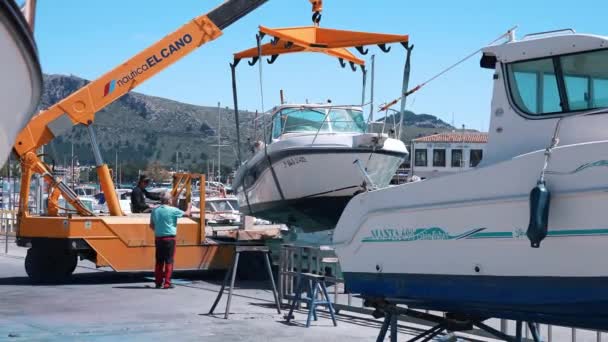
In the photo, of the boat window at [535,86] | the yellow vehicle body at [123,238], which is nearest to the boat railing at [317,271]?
the yellow vehicle body at [123,238]

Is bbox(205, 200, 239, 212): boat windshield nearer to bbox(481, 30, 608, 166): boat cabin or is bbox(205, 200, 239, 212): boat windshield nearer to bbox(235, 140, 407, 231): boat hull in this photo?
bbox(235, 140, 407, 231): boat hull

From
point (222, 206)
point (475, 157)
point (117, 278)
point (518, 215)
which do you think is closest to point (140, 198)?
point (117, 278)

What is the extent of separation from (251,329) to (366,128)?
746 cm

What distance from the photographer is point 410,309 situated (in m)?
8.54

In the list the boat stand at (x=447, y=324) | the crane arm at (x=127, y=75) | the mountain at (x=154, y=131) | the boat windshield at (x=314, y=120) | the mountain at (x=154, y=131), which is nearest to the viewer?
the boat stand at (x=447, y=324)

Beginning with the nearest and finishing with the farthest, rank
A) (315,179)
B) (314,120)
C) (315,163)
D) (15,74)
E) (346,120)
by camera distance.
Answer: (15,74) → (315,163) → (315,179) → (346,120) → (314,120)

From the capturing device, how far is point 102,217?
51.0ft

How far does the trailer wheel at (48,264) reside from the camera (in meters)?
15.7

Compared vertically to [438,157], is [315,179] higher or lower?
lower

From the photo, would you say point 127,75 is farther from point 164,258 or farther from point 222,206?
point 222,206

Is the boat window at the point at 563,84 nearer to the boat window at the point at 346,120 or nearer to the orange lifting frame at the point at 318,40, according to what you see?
the orange lifting frame at the point at 318,40

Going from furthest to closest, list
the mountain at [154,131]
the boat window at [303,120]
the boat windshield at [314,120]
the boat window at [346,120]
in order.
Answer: the mountain at [154,131] < the boat window at [303,120] < the boat windshield at [314,120] < the boat window at [346,120]

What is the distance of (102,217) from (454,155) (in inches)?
282

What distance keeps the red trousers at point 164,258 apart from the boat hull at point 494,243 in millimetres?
6335
